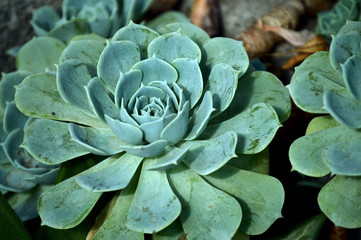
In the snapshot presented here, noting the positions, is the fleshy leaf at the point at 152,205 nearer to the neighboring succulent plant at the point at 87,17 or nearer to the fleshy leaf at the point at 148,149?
the fleshy leaf at the point at 148,149

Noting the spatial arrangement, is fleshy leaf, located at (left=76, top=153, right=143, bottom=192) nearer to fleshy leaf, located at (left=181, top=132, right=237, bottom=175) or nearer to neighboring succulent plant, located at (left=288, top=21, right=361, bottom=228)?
fleshy leaf, located at (left=181, top=132, right=237, bottom=175)

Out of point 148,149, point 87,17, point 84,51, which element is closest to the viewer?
point 148,149

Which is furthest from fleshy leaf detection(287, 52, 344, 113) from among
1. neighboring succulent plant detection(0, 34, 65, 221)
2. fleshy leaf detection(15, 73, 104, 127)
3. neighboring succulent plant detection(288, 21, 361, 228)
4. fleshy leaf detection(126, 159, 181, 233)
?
neighboring succulent plant detection(0, 34, 65, 221)

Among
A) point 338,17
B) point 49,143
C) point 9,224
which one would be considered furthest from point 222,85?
point 338,17

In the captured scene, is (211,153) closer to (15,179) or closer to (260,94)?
(260,94)

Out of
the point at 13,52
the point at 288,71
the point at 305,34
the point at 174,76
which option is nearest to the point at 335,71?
the point at 174,76

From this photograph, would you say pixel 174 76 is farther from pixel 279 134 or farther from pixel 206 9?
pixel 206 9

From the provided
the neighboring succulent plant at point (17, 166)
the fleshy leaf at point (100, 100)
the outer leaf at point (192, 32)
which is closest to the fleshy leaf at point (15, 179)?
the neighboring succulent plant at point (17, 166)
